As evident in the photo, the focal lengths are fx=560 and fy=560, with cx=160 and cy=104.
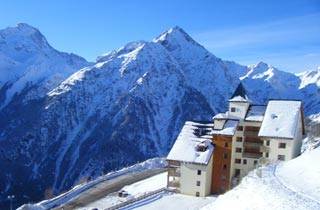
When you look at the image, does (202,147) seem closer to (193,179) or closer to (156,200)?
(193,179)

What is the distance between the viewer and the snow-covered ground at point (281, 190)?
1869 inches

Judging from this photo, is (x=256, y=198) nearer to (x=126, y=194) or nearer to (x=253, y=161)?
(x=253, y=161)

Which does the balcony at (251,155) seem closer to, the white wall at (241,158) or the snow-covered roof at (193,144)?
the white wall at (241,158)

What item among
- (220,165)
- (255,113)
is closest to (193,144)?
(220,165)

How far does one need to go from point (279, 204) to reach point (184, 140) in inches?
1228

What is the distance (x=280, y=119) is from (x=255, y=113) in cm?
447

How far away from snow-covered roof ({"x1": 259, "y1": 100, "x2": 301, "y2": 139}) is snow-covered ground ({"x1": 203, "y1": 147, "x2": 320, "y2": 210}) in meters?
9.70

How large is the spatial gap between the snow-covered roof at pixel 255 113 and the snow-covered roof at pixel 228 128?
2.33 metres

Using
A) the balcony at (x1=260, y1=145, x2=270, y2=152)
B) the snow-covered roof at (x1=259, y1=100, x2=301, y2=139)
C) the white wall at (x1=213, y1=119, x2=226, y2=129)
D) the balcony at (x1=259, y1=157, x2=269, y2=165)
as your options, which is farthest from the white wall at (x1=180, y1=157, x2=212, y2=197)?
the snow-covered roof at (x1=259, y1=100, x2=301, y2=139)

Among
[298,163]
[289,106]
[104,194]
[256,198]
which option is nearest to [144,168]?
[104,194]

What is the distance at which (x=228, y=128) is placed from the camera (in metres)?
75.4

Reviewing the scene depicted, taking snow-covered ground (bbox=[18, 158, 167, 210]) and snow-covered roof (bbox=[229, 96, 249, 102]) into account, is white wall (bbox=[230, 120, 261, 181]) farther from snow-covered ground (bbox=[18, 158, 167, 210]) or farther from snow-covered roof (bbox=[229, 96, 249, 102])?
snow-covered ground (bbox=[18, 158, 167, 210])

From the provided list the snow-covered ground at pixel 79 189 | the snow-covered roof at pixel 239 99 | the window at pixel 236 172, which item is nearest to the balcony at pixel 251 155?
the window at pixel 236 172

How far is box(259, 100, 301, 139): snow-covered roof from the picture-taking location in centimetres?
7350
